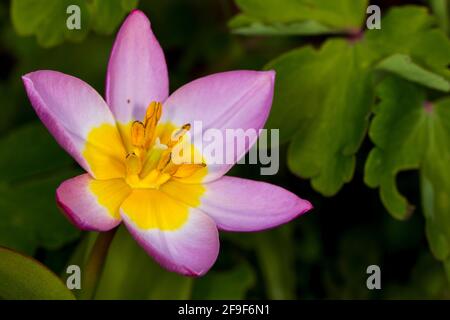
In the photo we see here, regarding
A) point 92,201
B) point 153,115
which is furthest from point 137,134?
point 92,201

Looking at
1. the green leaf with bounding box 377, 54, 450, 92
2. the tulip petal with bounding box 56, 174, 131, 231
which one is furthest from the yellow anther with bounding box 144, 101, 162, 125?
the green leaf with bounding box 377, 54, 450, 92

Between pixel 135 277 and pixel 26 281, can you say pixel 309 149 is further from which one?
pixel 26 281

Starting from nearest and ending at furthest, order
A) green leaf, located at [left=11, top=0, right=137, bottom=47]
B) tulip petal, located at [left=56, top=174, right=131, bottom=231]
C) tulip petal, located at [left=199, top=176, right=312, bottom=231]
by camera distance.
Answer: tulip petal, located at [left=56, top=174, right=131, bottom=231], tulip petal, located at [left=199, top=176, right=312, bottom=231], green leaf, located at [left=11, top=0, right=137, bottom=47]

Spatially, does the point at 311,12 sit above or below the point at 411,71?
above

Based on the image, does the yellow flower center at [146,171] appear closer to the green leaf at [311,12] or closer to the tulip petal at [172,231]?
the tulip petal at [172,231]

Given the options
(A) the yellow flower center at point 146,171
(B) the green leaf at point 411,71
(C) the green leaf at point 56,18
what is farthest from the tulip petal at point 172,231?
(B) the green leaf at point 411,71

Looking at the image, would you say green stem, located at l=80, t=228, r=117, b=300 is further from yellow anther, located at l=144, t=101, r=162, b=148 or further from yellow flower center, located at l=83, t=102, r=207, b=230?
yellow anther, located at l=144, t=101, r=162, b=148
